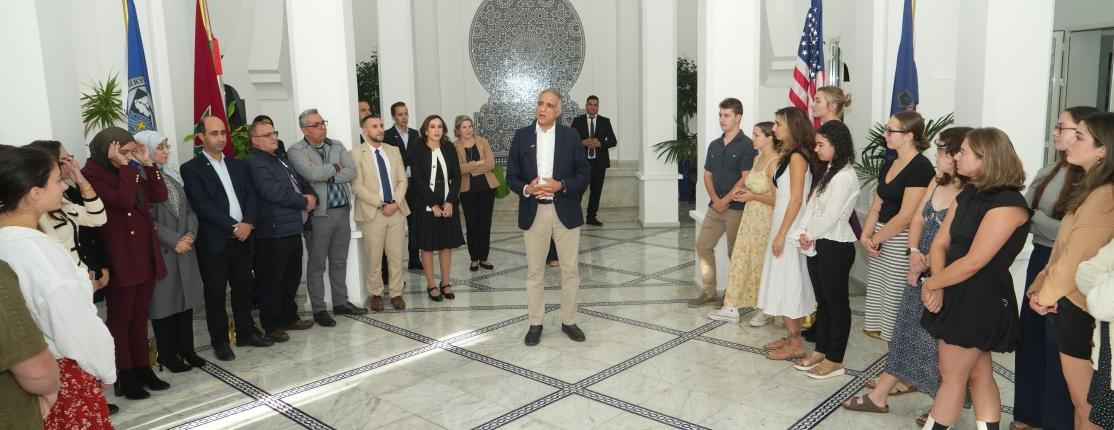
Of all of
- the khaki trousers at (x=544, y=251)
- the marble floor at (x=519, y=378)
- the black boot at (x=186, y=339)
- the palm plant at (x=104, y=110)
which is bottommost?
the marble floor at (x=519, y=378)

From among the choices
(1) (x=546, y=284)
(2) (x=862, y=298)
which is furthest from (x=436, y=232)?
(2) (x=862, y=298)

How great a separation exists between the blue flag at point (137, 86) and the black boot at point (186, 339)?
53.4 inches

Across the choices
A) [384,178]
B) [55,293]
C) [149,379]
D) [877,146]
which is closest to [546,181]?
[384,178]

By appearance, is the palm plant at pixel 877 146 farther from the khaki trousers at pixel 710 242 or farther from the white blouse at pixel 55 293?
the white blouse at pixel 55 293

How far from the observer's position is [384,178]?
560cm

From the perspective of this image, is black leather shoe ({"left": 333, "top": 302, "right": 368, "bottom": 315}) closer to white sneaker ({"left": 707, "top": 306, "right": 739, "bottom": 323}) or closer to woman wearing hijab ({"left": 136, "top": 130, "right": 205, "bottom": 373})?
woman wearing hijab ({"left": 136, "top": 130, "right": 205, "bottom": 373})

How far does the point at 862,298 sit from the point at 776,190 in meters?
1.64

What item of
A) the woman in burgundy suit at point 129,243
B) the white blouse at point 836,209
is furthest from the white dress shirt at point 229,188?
the white blouse at point 836,209

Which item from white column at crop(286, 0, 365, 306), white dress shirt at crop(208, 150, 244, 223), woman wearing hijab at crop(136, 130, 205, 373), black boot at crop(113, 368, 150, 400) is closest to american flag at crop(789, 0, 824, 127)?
white column at crop(286, 0, 365, 306)

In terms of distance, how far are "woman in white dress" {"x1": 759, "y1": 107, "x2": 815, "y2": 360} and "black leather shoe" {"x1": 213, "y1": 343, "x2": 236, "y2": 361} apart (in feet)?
10.5

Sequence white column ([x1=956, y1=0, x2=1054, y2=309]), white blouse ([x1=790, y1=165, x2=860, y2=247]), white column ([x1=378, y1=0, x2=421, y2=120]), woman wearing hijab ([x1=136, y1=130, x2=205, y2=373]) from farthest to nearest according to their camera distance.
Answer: white column ([x1=378, y1=0, x2=421, y2=120])
woman wearing hijab ([x1=136, y1=130, x2=205, y2=373])
white column ([x1=956, y1=0, x2=1054, y2=309])
white blouse ([x1=790, y1=165, x2=860, y2=247])

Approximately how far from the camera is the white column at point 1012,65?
154 inches

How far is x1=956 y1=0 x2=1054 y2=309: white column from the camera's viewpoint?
391 centimetres

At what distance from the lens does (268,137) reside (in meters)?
4.80
